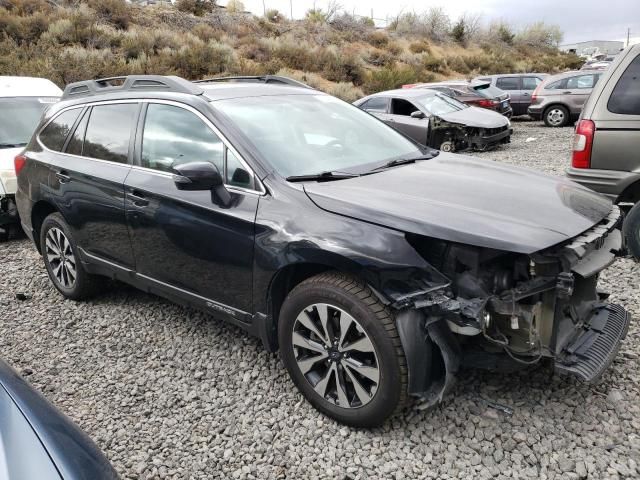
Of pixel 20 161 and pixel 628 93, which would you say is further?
pixel 20 161

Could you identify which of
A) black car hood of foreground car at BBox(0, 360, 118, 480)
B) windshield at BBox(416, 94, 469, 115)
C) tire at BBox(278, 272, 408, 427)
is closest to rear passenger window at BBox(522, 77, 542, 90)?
windshield at BBox(416, 94, 469, 115)

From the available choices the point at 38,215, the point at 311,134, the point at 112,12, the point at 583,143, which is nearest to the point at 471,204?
the point at 311,134

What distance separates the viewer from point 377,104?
1192cm

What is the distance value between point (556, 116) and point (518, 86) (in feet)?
9.82

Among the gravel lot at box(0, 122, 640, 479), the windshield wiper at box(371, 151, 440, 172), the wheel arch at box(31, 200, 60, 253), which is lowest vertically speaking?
the gravel lot at box(0, 122, 640, 479)

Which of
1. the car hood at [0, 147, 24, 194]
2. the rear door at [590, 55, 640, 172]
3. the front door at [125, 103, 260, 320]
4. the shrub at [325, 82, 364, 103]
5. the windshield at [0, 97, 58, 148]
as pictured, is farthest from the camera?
the shrub at [325, 82, 364, 103]

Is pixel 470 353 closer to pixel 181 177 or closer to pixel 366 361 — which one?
pixel 366 361

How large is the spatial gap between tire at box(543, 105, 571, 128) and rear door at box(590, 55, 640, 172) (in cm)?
1193

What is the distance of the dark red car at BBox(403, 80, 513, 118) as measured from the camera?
14531 millimetres

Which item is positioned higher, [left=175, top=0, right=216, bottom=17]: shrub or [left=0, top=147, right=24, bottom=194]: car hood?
[left=175, top=0, right=216, bottom=17]: shrub

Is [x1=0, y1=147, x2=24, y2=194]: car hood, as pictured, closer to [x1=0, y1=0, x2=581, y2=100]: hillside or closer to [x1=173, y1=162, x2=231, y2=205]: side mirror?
[x1=173, y1=162, x2=231, y2=205]: side mirror

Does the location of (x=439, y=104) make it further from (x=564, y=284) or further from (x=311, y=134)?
(x=564, y=284)

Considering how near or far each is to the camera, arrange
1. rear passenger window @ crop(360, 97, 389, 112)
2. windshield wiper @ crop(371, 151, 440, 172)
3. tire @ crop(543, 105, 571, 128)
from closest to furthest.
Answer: windshield wiper @ crop(371, 151, 440, 172)
rear passenger window @ crop(360, 97, 389, 112)
tire @ crop(543, 105, 571, 128)

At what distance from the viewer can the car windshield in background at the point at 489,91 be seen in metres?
15.2
